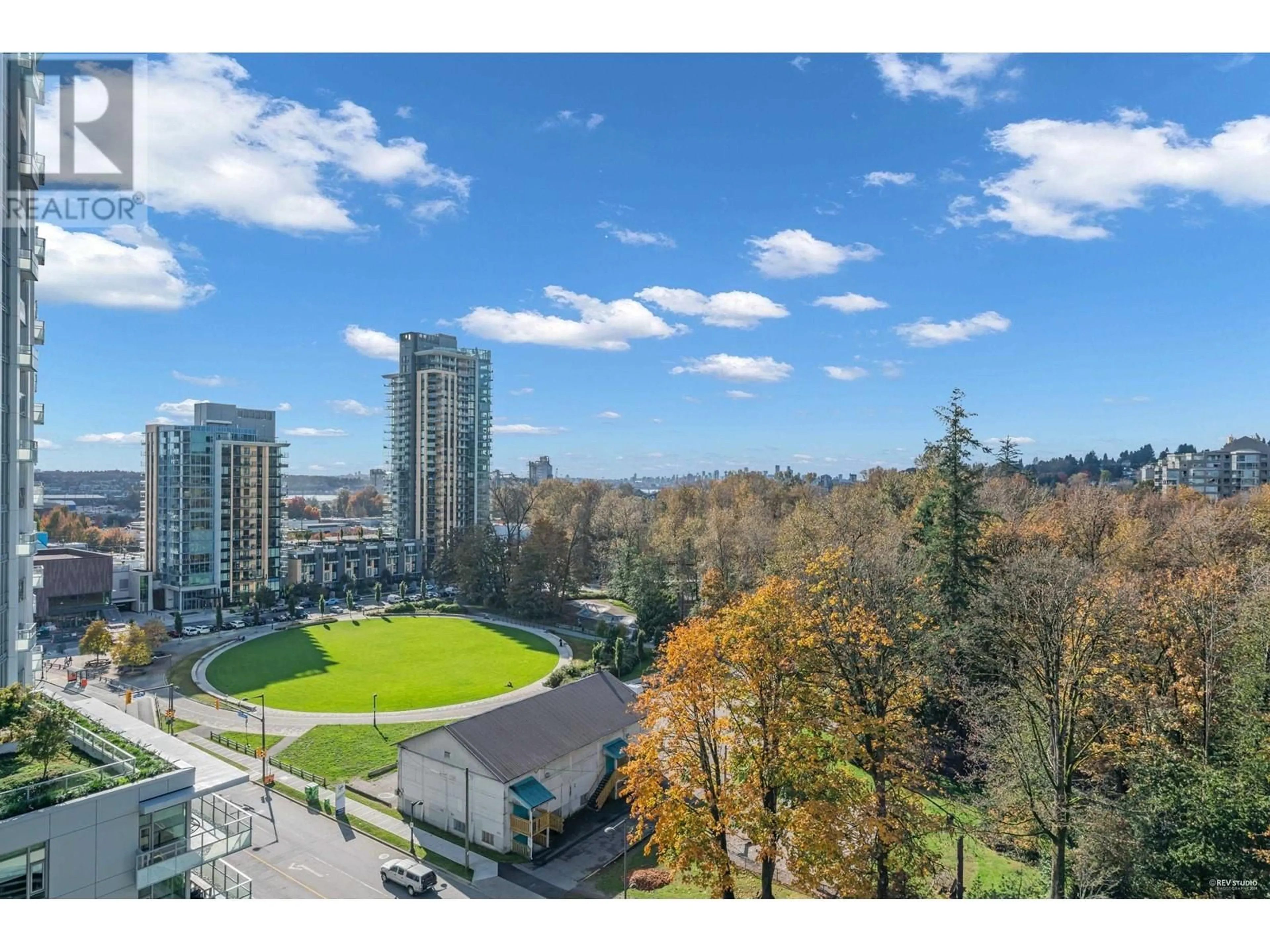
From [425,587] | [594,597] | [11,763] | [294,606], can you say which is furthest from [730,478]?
[11,763]

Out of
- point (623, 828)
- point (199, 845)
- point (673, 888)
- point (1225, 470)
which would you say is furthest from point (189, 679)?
point (1225, 470)

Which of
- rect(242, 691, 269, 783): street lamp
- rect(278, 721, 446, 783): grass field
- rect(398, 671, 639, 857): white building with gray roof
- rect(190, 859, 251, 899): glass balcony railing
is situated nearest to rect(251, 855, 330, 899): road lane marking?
rect(190, 859, 251, 899): glass balcony railing

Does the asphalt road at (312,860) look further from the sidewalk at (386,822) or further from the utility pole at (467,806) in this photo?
the utility pole at (467,806)

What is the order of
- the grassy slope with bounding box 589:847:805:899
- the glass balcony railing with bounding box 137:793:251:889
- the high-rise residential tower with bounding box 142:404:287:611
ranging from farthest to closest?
1. the high-rise residential tower with bounding box 142:404:287:611
2. the grassy slope with bounding box 589:847:805:899
3. the glass balcony railing with bounding box 137:793:251:889

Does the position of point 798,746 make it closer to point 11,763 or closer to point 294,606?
point 11,763

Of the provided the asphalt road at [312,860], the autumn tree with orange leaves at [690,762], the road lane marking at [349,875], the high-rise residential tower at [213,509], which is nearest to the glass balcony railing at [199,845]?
the asphalt road at [312,860]

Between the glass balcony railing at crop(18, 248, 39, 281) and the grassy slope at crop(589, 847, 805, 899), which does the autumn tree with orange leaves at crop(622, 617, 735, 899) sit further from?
the glass balcony railing at crop(18, 248, 39, 281)

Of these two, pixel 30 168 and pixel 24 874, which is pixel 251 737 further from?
pixel 30 168
